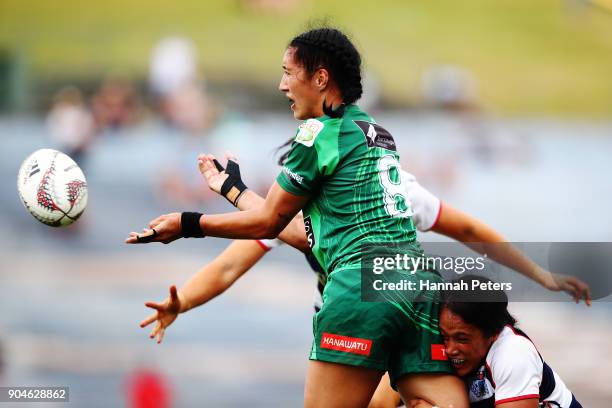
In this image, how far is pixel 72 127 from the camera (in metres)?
14.6

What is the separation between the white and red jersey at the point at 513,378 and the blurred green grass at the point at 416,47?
33.8ft

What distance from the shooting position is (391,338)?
172 inches

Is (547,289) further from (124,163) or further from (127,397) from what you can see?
(124,163)

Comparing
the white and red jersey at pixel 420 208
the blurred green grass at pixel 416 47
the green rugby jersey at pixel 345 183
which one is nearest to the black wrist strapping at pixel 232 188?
the green rugby jersey at pixel 345 183

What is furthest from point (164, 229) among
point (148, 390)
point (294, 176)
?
point (148, 390)

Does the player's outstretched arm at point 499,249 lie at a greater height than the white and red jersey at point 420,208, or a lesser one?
lesser

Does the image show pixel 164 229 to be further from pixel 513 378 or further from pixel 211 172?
pixel 513 378

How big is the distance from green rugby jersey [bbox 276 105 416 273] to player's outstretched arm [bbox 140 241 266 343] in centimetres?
105

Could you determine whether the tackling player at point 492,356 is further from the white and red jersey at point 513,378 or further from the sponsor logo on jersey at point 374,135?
the sponsor logo on jersey at point 374,135

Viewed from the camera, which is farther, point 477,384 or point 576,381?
point 576,381

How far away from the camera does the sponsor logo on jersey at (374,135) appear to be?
443 centimetres

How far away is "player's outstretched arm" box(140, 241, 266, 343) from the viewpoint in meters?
5.17

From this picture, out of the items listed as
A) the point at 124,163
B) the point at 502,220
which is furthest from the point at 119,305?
the point at 502,220

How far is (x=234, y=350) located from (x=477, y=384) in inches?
355
